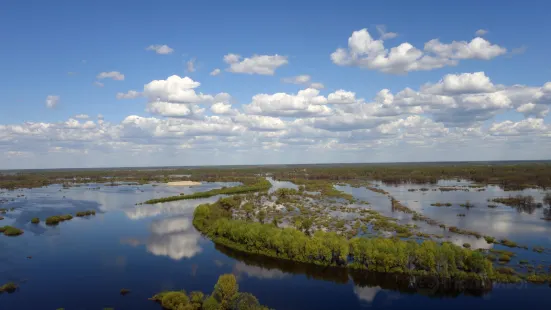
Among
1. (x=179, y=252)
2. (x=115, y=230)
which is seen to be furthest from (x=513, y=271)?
(x=115, y=230)

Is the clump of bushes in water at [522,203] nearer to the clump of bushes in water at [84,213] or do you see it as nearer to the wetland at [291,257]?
the wetland at [291,257]

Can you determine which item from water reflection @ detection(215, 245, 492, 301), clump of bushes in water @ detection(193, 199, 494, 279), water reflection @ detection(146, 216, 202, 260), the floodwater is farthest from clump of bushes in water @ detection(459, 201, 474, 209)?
water reflection @ detection(146, 216, 202, 260)

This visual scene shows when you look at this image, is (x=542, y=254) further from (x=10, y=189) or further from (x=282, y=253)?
(x=10, y=189)

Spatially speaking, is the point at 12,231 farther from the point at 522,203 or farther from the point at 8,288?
the point at 522,203

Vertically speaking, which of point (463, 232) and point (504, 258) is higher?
point (463, 232)

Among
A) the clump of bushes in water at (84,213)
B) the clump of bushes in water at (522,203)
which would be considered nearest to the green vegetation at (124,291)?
the clump of bushes in water at (84,213)

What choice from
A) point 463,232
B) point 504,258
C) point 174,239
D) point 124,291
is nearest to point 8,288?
point 124,291

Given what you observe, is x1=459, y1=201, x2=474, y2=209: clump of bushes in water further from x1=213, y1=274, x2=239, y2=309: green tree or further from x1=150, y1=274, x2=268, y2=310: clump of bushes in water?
x1=213, y1=274, x2=239, y2=309: green tree
